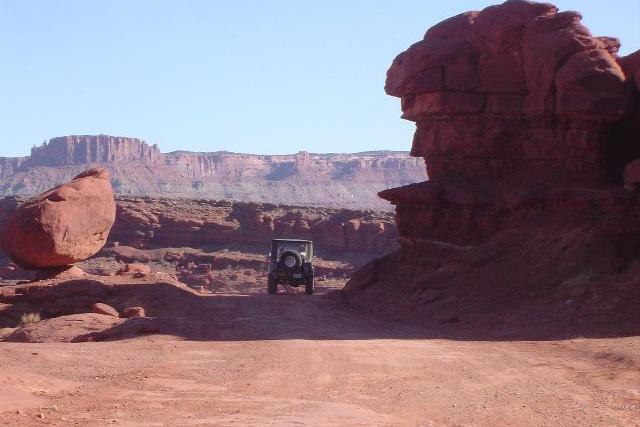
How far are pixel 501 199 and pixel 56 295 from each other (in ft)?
42.8

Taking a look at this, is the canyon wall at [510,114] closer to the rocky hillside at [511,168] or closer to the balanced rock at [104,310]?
the rocky hillside at [511,168]

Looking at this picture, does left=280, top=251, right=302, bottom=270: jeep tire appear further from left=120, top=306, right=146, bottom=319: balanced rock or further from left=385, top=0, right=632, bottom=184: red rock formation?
left=120, top=306, right=146, bottom=319: balanced rock

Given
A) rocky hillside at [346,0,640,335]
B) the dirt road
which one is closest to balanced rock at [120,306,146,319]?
the dirt road

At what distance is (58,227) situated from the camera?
2675 centimetres

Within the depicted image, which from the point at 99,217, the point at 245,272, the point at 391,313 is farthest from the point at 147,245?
the point at 391,313

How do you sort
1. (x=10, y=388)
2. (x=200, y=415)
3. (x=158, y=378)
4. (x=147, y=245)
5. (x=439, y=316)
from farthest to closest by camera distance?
(x=147, y=245) < (x=439, y=316) < (x=158, y=378) < (x=10, y=388) < (x=200, y=415)

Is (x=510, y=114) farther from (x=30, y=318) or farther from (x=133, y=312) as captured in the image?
(x=30, y=318)

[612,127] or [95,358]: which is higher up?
[612,127]

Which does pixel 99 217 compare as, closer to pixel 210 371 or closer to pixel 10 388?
pixel 210 371

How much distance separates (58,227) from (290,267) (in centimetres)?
906

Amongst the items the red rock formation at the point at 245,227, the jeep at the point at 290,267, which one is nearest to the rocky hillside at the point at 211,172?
the red rock formation at the point at 245,227

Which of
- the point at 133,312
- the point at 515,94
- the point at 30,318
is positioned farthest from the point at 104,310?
the point at 515,94

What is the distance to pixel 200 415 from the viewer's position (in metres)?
9.01

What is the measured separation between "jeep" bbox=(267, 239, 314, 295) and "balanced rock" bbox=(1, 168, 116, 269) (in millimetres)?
6684
